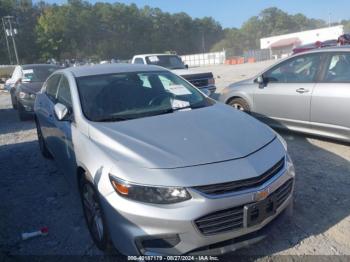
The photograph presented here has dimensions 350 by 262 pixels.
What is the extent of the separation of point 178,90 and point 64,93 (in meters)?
1.42

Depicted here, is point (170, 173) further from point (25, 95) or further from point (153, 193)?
point (25, 95)

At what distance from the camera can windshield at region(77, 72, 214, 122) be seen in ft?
12.5

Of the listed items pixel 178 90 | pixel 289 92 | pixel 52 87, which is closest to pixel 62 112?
pixel 178 90

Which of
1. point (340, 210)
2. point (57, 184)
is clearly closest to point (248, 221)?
point (340, 210)

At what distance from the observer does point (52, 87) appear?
5.40 metres

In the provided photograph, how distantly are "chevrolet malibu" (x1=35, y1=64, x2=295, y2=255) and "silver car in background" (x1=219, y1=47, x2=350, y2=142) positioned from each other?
6.82ft

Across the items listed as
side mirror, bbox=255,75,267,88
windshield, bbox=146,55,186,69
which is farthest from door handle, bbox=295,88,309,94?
windshield, bbox=146,55,186,69

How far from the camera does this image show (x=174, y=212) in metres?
2.65

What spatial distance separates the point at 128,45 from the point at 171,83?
365 ft


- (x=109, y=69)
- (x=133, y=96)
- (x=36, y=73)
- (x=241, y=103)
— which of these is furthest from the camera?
(x=36, y=73)

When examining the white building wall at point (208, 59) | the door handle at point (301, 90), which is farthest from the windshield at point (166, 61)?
the white building wall at point (208, 59)

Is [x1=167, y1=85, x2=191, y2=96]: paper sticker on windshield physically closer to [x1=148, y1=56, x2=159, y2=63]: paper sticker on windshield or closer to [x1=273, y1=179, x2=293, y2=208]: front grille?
[x1=273, y1=179, x2=293, y2=208]: front grille

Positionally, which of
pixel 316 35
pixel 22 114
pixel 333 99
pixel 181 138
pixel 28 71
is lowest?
pixel 22 114

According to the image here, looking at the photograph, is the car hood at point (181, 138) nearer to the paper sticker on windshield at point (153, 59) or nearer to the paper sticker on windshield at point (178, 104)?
the paper sticker on windshield at point (178, 104)
